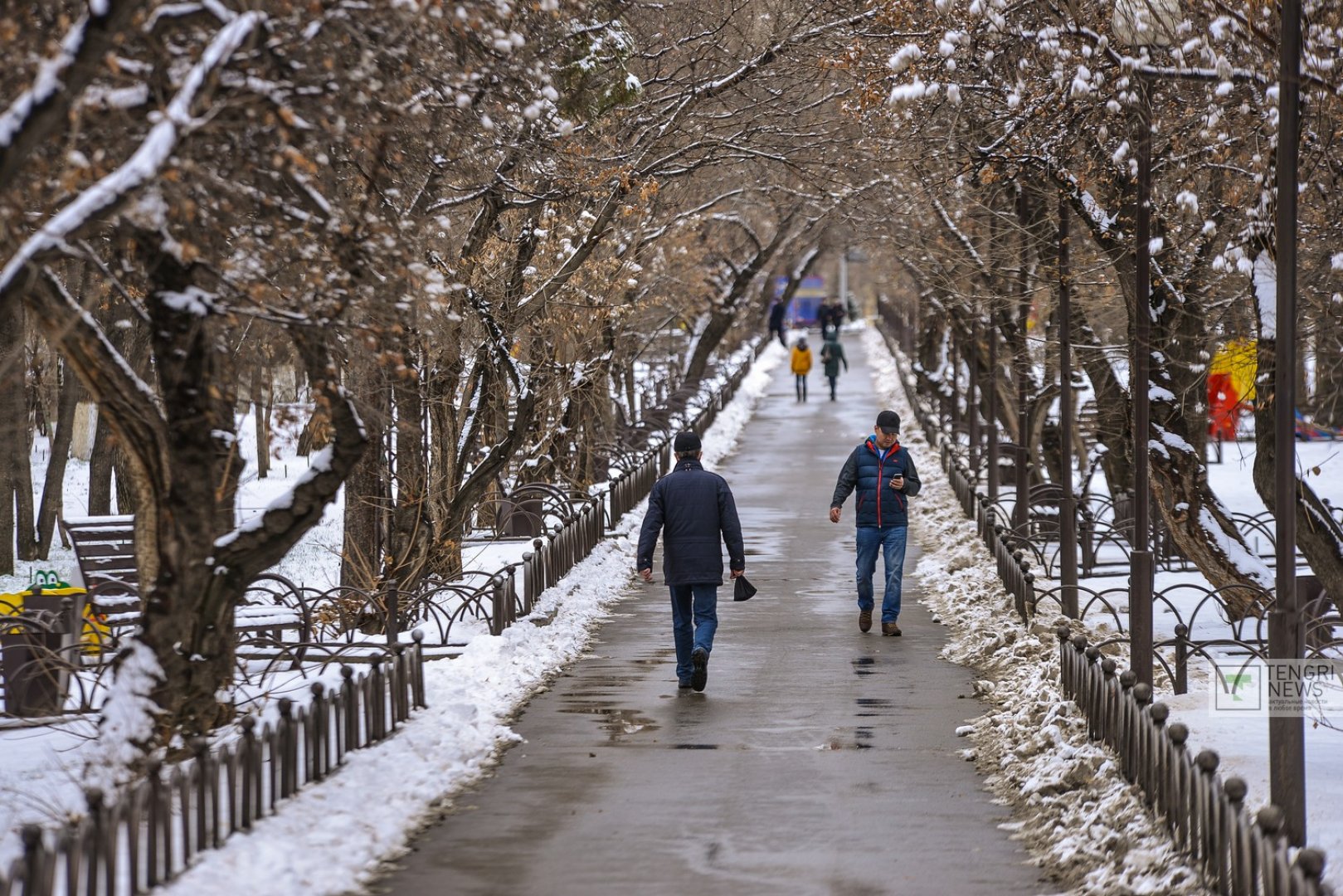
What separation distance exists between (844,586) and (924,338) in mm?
25531

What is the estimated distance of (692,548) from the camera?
1196 centimetres

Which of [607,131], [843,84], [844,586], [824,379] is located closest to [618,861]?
[844,586]

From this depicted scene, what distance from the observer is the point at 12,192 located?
6.73m

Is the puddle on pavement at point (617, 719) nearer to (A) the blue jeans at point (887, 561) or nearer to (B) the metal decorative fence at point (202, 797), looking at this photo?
(B) the metal decorative fence at point (202, 797)

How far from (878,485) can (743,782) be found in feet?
17.9

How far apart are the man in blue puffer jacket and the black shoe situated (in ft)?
9.06

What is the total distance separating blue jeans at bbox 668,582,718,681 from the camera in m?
12.0

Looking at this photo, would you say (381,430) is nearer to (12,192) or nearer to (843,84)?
(12,192)

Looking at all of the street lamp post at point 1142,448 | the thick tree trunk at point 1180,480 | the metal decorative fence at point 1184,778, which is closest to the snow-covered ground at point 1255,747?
the metal decorative fence at point 1184,778

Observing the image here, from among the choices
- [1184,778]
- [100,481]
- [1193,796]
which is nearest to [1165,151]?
[1184,778]

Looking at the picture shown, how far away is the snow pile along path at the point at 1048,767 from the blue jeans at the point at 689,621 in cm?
205

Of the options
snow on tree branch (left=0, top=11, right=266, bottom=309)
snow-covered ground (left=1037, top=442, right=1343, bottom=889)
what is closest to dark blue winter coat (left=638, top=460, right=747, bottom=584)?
snow-covered ground (left=1037, top=442, right=1343, bottom=889)

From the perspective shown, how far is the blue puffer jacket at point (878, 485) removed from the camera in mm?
14227

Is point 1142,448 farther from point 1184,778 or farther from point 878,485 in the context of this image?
point 1184,778
